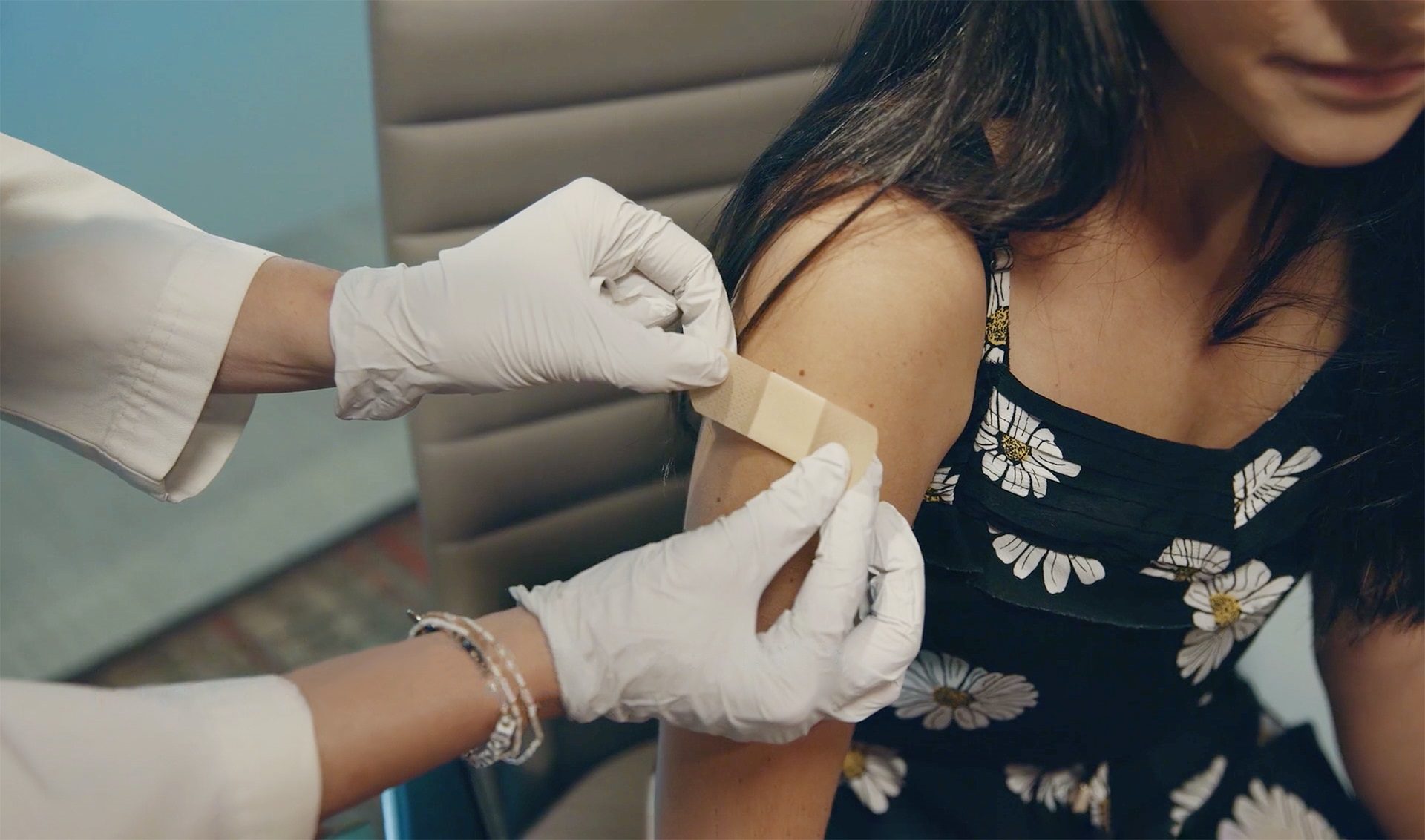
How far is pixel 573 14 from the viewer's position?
0.95m

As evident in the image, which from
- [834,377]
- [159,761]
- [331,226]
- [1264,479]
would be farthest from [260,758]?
[331,226]

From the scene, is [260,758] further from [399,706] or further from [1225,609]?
[1225,609]

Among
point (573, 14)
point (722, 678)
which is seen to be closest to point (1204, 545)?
point (722, 678)

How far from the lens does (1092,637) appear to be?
0.84 metres

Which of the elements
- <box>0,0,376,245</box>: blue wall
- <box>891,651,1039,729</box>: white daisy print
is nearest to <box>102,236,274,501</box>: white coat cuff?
<box>0,0,376,245</box>: blue wall

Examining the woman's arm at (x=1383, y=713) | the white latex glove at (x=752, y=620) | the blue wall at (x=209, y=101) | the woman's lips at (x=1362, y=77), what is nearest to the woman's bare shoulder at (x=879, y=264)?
the white latex glove at (x=752, y=620)

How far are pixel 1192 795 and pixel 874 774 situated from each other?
31 centimetres

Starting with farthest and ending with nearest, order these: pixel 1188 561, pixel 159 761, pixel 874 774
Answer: pixel 874 774
pixel 1188 561
pixel 159 761

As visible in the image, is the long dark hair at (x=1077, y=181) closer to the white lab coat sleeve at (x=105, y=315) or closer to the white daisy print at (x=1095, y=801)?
the white daisy print at (x=1095, y=801)

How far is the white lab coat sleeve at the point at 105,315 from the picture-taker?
0.78m

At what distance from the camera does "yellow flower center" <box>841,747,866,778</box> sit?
37.8 inches

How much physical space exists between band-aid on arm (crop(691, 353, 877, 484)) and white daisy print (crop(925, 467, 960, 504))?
121mm

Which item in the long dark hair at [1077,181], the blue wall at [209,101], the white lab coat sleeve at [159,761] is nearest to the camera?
the white lab coat sleeve at [159,761]

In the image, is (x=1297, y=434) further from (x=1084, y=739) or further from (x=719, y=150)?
(x=719, y=150)
